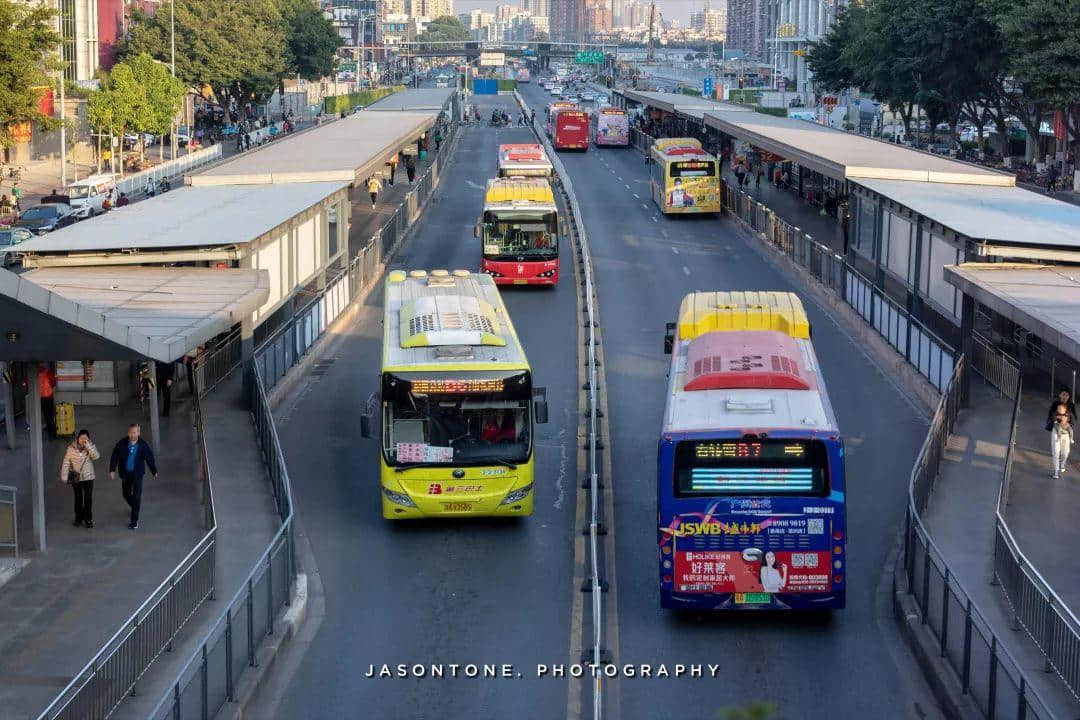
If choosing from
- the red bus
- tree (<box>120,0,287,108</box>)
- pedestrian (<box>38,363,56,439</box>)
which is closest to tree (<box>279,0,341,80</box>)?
tree (<box>120,0,287,108</box>)

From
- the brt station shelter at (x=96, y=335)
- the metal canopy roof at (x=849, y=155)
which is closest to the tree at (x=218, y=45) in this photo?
the metal canopy roof at (x=849, y=155)

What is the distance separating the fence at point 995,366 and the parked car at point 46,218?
35.1 meters

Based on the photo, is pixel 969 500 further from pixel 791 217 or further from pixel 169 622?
pixel 791 217

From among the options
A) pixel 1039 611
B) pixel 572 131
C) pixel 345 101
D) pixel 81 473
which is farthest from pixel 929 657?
pixel 345 101

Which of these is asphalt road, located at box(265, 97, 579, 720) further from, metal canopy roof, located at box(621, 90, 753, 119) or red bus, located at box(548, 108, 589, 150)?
red bus, located at box(548, 108, 589, 150)

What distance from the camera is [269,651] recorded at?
607 inches

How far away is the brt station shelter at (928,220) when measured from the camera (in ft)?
88.3

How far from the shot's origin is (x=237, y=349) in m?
29.9

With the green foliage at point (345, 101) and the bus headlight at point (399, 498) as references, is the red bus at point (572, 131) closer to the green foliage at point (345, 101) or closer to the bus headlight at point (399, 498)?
the green foliage at point (345, 101)

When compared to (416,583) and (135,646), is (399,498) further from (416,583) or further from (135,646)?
→ (135,646)

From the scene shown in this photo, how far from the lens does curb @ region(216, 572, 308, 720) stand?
1410cm

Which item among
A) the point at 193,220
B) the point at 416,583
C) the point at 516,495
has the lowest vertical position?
the point at 416,583

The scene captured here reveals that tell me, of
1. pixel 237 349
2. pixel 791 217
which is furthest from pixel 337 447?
pixel 791 217

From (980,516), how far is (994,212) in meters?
12.4
